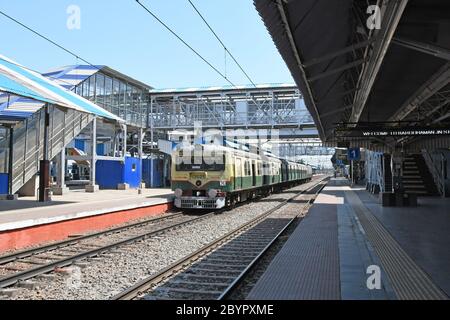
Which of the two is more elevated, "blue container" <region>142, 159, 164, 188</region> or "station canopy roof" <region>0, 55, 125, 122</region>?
"station canopy roof" <region>0, 55, 125, 122</region>

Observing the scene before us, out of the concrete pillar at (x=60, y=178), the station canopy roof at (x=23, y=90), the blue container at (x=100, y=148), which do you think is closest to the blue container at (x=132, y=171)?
the concrete pillar at (x=60, y=178)

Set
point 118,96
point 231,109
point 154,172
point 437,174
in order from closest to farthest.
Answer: point 437,174, point 118,96, point 154,172, point 231,109

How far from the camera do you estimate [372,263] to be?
24.8ft

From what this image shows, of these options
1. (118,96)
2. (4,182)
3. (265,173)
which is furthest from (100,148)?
(4,182)

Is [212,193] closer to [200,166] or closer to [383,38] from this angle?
[200,166]

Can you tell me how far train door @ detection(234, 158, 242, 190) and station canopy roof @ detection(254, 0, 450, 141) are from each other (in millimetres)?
6246

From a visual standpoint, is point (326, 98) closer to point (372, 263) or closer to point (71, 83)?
point (372, 263)

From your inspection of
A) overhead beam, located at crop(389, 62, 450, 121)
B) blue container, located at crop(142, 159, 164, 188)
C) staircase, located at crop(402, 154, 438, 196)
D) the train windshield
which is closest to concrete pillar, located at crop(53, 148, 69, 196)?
the train windshield

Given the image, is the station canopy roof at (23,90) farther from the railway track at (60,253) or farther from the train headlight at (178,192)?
the railway track at (60,253)

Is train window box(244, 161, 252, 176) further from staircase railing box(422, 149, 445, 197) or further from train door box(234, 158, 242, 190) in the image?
staircase railing box(422, 149, 445, 197)

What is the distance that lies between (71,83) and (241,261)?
2116 cm

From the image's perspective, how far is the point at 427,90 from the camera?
40.3 ft

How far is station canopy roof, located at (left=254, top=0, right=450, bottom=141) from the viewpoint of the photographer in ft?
22.3

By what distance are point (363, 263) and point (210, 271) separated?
254 centimetres
